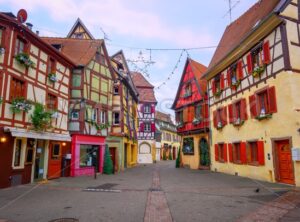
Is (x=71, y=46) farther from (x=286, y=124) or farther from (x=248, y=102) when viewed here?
(x=286, y=124)

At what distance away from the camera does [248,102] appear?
46.9 ft

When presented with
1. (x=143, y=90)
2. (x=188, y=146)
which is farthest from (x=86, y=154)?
(x=143, y=90)

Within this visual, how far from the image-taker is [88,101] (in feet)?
57.0

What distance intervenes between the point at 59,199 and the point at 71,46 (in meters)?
13.3

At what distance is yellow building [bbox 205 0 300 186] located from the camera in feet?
36.7

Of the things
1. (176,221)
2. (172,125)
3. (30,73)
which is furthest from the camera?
Result: (172,125)

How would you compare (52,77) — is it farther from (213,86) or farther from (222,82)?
(213,86)

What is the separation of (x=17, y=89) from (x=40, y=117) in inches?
69.7

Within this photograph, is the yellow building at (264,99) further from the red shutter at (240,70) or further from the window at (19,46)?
the window at (19,46)

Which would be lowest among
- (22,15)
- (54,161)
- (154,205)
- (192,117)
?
(154,205)

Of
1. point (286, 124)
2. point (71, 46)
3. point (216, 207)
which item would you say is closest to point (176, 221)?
point (216, 207)

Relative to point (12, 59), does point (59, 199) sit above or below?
below

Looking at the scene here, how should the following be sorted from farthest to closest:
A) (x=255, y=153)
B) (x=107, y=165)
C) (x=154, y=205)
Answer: (x=107, y=165), (x=255, y=153), (x=154, y=205)

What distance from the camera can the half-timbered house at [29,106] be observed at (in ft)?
35.9
